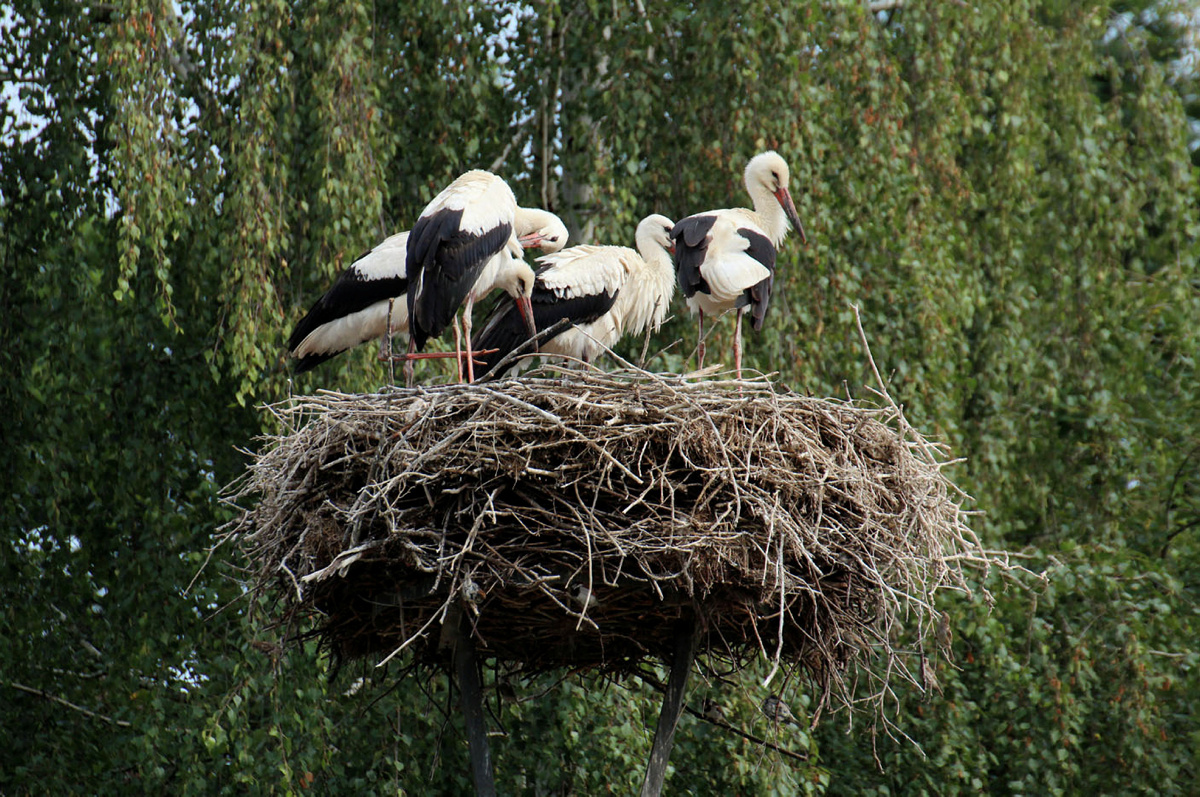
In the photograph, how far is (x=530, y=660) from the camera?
5.84 meters

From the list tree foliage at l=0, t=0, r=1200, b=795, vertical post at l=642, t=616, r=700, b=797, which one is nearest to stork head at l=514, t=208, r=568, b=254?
tree foliage at l=0, t=0, r=1200, b=795

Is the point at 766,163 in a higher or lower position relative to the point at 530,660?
higher

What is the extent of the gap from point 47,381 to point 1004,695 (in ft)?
17.2

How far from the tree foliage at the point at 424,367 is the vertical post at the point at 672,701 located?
181 centimetres

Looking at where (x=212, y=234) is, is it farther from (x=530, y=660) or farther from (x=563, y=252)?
(x=530, y=660)

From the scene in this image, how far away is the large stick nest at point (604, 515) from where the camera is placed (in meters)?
4.83

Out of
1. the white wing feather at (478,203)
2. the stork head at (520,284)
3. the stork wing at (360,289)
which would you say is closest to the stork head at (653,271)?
the stork head at (520,284)

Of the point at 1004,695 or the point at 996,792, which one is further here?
the point at 996,792

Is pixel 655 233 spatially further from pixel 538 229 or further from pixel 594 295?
pixel 538 229

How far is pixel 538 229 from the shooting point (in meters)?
7.49

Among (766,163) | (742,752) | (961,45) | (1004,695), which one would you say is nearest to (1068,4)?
(961,45)

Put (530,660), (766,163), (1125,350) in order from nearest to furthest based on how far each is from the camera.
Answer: (530,660)
(766,163)
(1125,350)

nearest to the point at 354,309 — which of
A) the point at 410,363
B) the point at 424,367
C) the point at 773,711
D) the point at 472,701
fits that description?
the point at 424,367

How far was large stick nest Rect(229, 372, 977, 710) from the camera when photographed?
4832 millimetres
